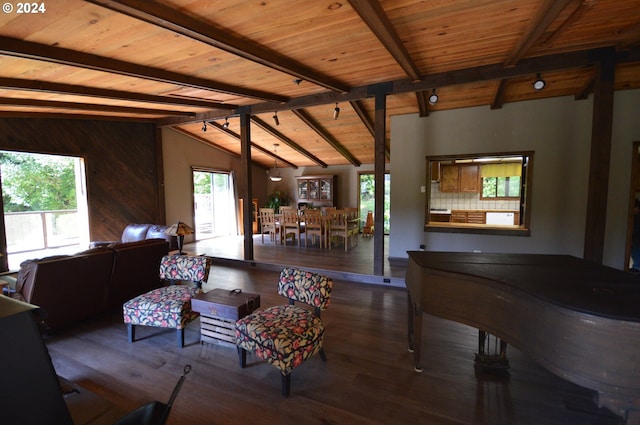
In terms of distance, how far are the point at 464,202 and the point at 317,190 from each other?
4.52 m

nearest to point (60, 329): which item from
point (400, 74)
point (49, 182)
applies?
point (49, 182)

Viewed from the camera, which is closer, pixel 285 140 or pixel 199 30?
pixel 199 30

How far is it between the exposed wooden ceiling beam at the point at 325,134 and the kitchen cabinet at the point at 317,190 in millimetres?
1021

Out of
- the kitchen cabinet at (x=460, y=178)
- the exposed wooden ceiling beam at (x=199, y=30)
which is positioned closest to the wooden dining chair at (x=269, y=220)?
the exposed wooden ceiling beam at (x=199, y=30)

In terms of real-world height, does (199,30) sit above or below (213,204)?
above

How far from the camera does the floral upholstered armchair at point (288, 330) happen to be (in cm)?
201

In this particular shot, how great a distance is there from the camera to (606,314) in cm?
126

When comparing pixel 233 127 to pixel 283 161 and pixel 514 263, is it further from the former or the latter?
pixel 514 263

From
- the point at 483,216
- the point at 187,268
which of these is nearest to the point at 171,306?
the point at 187,268

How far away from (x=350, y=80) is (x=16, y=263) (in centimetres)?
637

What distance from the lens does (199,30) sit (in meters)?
2.27

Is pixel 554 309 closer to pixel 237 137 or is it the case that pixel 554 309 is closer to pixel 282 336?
pixel 282 336

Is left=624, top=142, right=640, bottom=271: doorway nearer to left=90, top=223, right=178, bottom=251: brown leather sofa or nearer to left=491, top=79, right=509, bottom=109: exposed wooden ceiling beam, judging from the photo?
A: left=491, top=79, right=509, bottom=109: exposed wooden ceiling beam

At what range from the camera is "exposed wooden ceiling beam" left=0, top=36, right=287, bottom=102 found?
2293 millimetres
